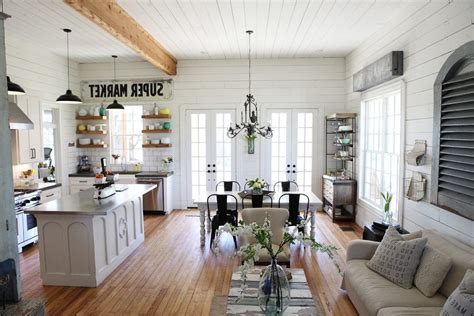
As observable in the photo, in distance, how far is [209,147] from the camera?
748 centimetres

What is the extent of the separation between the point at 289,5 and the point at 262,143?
3589 mm

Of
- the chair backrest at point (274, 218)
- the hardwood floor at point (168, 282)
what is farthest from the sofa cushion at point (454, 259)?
the chair backrest at point (274, 218)

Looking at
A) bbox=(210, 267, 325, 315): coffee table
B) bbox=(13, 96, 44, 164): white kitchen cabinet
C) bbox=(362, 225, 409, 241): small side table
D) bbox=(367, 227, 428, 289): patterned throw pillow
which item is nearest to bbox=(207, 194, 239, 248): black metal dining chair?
bbox=(210, 267, 325, 315): coffee table

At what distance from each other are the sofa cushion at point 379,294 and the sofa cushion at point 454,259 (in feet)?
0.40

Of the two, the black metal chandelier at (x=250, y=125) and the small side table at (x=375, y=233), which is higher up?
the black metal chandelier at (x=250, y=125)

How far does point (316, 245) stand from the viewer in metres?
2.27

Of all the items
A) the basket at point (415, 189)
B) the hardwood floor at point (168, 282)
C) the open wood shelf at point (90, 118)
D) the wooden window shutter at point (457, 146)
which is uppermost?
the open wood shelf at point (90, 118)

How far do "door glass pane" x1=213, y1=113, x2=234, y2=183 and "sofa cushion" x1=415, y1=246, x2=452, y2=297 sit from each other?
5.00 metres

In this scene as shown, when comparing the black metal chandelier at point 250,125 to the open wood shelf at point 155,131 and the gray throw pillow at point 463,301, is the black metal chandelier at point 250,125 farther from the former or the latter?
the gray throw pillow at point 463,301

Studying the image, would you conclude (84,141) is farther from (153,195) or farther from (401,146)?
(401,146)

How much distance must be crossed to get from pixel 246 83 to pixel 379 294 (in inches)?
217

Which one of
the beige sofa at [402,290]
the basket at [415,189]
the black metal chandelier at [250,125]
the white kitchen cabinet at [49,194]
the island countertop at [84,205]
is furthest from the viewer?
the white kitchen cabinet at [49,194]

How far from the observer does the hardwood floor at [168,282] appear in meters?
3.42

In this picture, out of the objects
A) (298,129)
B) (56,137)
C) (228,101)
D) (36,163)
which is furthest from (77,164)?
(298,129)
